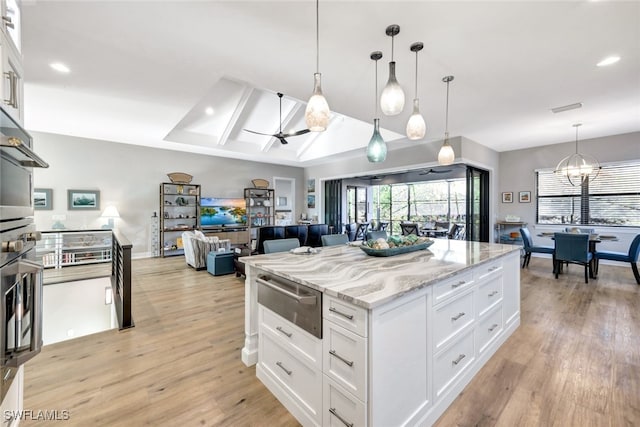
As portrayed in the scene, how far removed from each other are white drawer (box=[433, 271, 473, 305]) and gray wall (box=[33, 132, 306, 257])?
7.33 meters

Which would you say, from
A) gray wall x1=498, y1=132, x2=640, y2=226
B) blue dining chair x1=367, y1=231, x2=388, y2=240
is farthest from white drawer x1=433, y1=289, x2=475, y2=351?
gray wall x1=498, y1=132, x2=640, y2=226

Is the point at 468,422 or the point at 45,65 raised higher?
the point at 45,65

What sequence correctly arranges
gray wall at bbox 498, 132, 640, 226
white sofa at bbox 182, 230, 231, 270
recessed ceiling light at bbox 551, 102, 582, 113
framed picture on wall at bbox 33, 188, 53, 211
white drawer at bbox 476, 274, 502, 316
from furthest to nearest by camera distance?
framed picture on wall at bbox 33, 188, 53, 211 < gray wall at bbox 498, 132, 640, 226 < white sofa at bbox 182, 230, 231, 270 < recessed ceiling light at bbox 551, 102, 582, 113 < white drawer at bbox 476, 274, 502, 316

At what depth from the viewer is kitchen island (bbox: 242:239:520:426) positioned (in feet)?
4.33

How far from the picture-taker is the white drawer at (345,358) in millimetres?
1288

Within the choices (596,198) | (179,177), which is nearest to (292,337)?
(179,177)

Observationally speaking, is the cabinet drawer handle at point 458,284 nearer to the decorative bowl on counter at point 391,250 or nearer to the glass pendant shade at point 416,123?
the decorative bowl on counter at point 391,250

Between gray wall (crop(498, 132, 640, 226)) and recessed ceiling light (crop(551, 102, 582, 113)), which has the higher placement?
recessed ceiling light (crop(551, 102, 582, 113))

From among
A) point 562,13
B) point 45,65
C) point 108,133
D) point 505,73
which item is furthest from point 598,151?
point 108,133

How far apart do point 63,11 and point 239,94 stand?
12.2 ft

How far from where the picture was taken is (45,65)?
9.57 ft

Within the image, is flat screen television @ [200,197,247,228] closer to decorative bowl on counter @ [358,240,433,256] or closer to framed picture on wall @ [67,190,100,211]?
framed picture on wall @ [67,190,100,211]

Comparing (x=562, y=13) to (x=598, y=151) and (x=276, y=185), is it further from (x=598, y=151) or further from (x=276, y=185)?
(x=276, y=185)

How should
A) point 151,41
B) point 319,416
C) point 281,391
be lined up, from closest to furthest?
point 319,416 → point 281,391 → point 151,41
